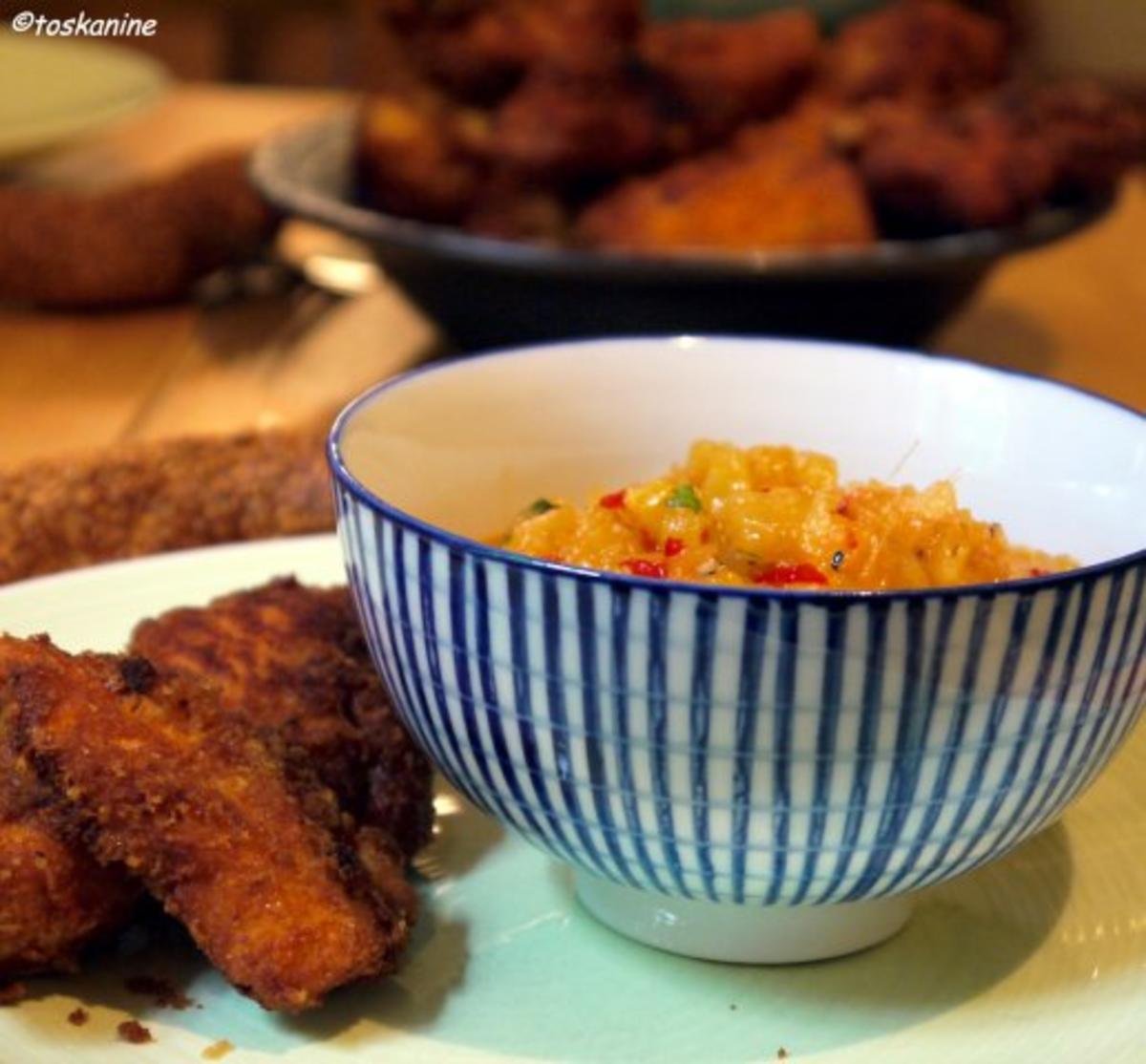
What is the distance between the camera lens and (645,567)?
92 cm

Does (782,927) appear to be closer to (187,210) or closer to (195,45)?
(187,210)

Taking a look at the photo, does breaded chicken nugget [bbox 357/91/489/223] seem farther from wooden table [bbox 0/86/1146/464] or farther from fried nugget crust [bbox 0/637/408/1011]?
fried nugget crust [bbox 0/637/408/1011]

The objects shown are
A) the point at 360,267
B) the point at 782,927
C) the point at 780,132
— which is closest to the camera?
the point at 782,927

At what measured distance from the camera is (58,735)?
0.88 meters

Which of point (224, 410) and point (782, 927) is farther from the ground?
point (782, 927)

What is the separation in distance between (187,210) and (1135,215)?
1.61 m

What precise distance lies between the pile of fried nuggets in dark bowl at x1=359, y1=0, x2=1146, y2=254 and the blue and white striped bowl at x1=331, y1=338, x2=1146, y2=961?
1.04 meters

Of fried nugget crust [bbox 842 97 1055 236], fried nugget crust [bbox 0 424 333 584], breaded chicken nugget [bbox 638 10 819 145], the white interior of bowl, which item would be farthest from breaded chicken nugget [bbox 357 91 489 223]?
the white interior of bowl

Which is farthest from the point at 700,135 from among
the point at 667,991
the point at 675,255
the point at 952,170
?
the point at 667,991

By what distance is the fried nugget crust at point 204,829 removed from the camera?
85 cm

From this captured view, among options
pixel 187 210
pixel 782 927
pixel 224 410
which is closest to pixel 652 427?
pixel 782 927

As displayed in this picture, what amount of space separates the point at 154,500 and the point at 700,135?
1.07 m

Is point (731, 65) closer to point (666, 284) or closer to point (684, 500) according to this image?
point (666, 284)

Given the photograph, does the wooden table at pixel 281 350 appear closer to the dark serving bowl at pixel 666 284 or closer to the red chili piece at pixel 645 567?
the dark serving bowl at pixel 666 284
